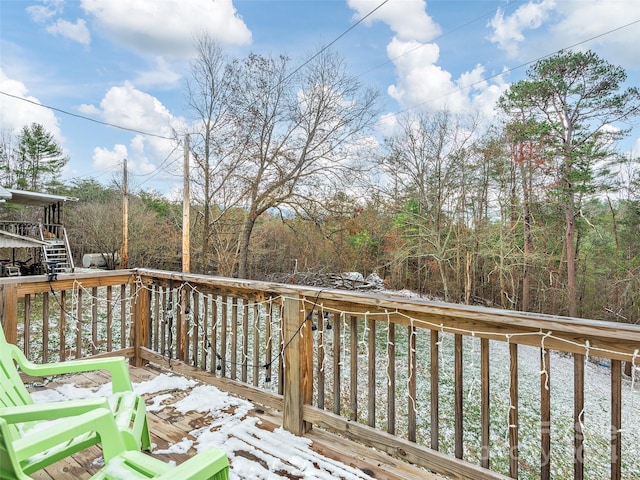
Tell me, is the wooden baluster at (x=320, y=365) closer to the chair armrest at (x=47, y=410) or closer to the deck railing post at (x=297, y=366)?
the deck railing post at (x=297, y=366)

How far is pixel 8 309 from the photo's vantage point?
245 cm

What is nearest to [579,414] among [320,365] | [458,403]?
[458,403]

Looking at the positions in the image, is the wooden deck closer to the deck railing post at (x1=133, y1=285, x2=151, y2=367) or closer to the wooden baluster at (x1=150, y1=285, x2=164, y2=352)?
the wooden baluster at (x1=150, y1=285, x2=164, y2=352)

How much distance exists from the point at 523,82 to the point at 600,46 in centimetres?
169

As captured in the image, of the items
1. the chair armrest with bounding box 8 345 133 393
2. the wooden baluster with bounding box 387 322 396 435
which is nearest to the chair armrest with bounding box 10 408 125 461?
the chair armrest with bounding box 8 345 133 393

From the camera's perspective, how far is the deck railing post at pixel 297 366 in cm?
198

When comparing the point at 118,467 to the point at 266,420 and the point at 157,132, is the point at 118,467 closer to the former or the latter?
the point at 266,420

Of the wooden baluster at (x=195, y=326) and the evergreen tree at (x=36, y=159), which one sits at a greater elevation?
the evergreen tree at (x=36, y=159)

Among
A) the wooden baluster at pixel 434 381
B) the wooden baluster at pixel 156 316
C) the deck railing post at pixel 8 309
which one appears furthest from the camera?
the wooden baluster at pixel 156 316

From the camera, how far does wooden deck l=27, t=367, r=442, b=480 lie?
63.2 inches

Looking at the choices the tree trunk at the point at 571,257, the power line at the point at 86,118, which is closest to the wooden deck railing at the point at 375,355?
the power line at the point at 86,118

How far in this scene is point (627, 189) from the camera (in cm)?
919

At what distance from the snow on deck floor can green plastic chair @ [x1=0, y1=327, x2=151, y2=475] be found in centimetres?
30

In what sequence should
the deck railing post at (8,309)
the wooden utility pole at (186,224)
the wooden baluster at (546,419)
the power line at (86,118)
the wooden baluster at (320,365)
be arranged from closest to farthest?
the wooden baluster at (546,419) < the wooden baluster at (320,365) < the deck railing post at (8,309) < the power line at (86,118) < the wooden utility pole at (186,224)
